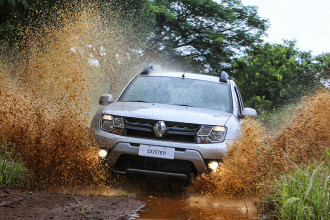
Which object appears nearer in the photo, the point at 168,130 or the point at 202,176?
the point at 202,176

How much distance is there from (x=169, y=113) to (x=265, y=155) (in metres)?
1.32

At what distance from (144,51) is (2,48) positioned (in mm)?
10906

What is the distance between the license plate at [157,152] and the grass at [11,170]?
1476 millimetres

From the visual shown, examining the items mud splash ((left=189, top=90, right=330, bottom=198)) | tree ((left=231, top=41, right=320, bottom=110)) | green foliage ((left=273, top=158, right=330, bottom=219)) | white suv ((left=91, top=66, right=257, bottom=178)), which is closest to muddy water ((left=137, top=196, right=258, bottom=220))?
mud splash ((left=189, top=90, right=330, bottom=198))

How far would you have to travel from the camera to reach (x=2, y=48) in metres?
14.4

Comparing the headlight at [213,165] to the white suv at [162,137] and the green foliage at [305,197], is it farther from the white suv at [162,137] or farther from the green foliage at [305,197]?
the green foliage at [305,197]

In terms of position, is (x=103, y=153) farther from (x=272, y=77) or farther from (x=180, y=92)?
(x=272, y=77)

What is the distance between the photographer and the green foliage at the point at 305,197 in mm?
4059

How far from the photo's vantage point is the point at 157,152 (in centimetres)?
585

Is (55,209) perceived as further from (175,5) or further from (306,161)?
(175,5)

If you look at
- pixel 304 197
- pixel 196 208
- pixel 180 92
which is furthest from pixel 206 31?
pixel 304 197

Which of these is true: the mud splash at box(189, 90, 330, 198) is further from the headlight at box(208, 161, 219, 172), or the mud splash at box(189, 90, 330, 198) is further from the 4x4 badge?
the 4x4 badge

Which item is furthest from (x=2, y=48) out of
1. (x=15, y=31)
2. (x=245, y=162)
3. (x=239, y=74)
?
(x=239, y=74)

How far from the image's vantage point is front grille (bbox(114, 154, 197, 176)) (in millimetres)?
5926
